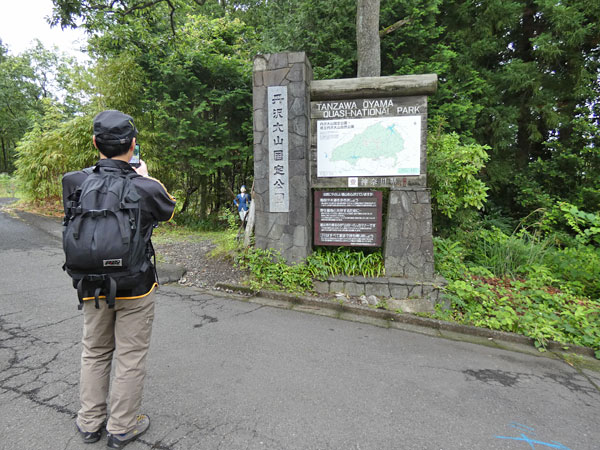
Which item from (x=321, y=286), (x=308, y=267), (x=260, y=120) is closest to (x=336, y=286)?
(x=321, y=286)

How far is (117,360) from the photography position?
6.11ft

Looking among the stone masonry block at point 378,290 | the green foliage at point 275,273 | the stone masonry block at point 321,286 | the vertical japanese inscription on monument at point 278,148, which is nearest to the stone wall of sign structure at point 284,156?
the vertical japanese inscription on monument at point 278,148

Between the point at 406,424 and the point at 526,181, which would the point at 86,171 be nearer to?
the point at 406,424

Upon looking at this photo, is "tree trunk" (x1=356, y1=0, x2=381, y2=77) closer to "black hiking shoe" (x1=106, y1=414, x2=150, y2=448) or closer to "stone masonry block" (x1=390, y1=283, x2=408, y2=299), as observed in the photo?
"stone masonry block" (x1=390, y1=283, x2=408, y2=299)

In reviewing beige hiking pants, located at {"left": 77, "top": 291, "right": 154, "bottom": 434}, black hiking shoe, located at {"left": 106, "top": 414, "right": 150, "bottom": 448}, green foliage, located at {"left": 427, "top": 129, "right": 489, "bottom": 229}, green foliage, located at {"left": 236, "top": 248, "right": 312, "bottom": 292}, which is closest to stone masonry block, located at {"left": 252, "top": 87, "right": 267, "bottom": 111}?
green foliage, located at {"left": 236, "top": 248, "right": 312, "bottom": 292}

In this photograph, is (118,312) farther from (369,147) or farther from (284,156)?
(369,147)

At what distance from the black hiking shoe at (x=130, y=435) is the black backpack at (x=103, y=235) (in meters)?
0.81

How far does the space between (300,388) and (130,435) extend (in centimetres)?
123

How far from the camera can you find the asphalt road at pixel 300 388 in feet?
6.88

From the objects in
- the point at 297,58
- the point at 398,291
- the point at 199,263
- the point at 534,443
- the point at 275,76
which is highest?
the point at 297,58

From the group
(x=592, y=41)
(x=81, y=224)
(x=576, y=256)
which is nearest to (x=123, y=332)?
(x=81, y=224)

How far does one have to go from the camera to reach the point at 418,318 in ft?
13.6

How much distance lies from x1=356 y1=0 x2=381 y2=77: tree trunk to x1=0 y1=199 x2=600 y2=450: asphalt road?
538 cm

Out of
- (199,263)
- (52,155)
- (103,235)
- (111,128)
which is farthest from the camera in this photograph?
(52,155)
